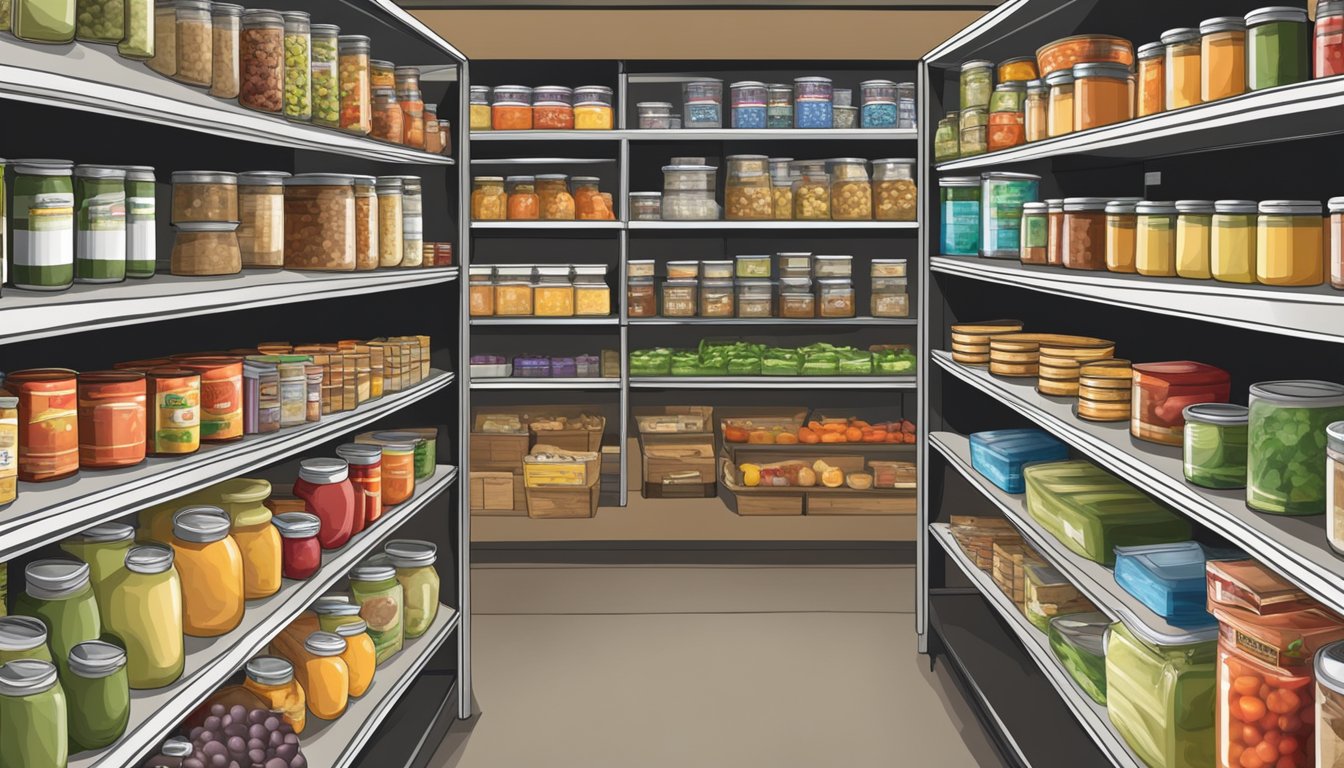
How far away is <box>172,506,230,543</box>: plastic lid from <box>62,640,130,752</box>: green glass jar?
15.7 inches

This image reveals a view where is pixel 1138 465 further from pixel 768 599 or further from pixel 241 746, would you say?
pixel 768 599

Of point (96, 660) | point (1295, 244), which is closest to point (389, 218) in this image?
point (96, 660)

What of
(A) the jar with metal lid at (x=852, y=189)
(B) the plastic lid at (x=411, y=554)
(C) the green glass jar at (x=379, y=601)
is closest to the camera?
(C) the green glass jar at (x=379, y=601)

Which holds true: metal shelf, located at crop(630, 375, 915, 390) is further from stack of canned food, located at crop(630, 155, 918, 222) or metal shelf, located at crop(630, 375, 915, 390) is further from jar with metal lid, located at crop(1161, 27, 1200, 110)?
jar with metal lid, located at crop(1161, 27, 1200, 110)

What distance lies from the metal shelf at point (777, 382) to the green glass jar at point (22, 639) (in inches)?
157

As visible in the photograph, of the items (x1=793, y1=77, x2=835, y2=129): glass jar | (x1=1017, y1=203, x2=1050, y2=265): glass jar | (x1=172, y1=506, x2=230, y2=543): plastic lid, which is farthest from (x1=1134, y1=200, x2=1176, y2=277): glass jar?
(x1=793, y1=77, x2=835, y2=129): glass jar

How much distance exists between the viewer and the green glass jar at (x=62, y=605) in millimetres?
1768

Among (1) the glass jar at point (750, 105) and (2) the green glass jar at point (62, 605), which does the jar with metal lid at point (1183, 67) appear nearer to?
(2) the green glass jar at point (62, 605)

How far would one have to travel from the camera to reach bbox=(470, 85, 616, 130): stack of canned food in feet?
17.7

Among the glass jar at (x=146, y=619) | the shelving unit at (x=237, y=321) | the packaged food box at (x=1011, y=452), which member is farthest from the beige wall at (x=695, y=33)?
the glass jar at (x=146, y=619)

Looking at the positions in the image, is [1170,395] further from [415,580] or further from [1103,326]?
[415,580]

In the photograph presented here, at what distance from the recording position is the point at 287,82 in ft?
7.82

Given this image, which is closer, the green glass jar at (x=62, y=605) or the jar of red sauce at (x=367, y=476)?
the green glass jar at (x=62, y=605)

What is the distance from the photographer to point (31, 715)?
1.56 metres
